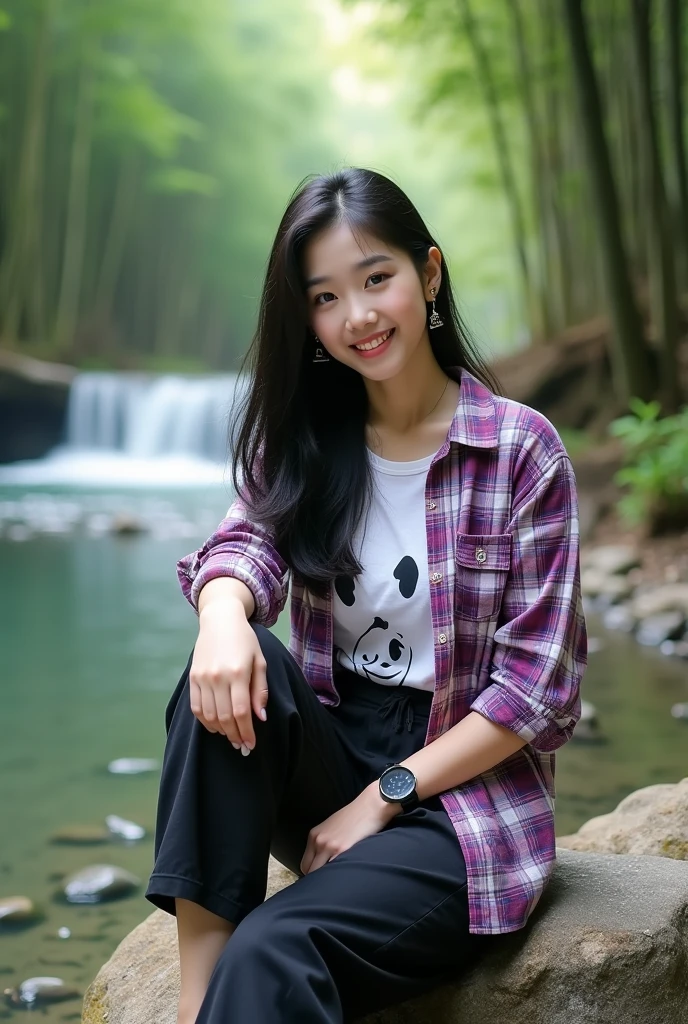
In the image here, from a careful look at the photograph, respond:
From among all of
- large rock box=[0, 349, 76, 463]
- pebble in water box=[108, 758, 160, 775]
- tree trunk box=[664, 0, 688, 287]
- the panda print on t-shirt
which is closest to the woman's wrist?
the panda print on t-shirt

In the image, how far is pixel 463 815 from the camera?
132 centimetres

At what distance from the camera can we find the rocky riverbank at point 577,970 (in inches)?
49.6

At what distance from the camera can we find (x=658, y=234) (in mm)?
6492

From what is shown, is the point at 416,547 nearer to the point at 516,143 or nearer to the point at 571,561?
the point at 571,561

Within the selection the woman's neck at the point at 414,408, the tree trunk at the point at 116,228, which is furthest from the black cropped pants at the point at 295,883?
the tree trunk at the point at 116,228

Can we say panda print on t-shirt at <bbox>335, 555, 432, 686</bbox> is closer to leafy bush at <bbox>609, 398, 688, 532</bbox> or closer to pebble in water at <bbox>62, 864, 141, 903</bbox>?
pebble in water at <bbox>62, 864, 141, 903</bbox>

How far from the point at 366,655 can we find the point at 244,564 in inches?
8.4

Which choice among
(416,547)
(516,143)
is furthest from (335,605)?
(516,143)

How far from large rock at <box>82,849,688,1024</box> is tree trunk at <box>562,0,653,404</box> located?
534 cm

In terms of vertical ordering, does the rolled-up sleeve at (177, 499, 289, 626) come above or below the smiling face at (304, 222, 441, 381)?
below

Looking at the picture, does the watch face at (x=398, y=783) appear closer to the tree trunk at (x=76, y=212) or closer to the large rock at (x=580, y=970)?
the large rock at (x=580, y=970)

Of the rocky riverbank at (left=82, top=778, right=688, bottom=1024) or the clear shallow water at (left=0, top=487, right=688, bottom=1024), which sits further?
the clear shallow water at (left=0, top=487, right=688, bottom=1024)

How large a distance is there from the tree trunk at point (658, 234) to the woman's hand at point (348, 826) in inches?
225

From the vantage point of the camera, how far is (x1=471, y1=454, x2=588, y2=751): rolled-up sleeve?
1.33m
